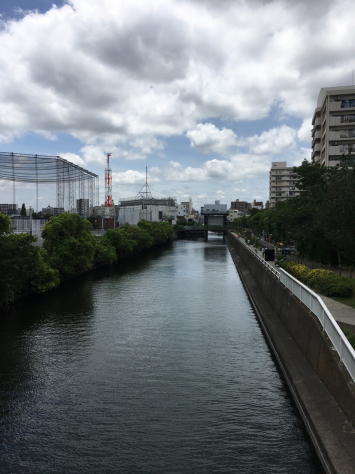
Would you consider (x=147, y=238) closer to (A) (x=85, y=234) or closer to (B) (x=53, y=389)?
(A) (x=85, y=234)

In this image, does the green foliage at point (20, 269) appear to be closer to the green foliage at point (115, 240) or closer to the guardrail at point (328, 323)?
the guardrail at point (328, 323)

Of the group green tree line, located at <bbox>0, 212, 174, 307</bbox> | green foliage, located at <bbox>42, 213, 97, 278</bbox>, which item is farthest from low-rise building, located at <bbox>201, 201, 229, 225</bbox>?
green foliage, located at <bbox>42, 213, 97, 278</bbox>

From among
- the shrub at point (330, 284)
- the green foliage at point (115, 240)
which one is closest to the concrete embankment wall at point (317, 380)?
the shrub at point (330, 284)

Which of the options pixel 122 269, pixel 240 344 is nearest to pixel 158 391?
pixel 240 344

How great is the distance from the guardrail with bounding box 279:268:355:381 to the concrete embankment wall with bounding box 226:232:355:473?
10.7 inches

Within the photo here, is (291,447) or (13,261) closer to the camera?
(291,447)

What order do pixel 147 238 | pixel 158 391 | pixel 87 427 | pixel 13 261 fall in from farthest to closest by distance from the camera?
1. pixel 147 238
2. pixel 13 261
3. pixel 158 391
4. pixel 87 427

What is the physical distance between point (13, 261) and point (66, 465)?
1734cm

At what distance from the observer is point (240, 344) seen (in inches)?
758

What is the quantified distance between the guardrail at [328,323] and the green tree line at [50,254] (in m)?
17.9

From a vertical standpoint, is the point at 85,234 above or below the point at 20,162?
below

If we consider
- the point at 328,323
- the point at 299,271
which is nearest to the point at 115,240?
the point at 299,271

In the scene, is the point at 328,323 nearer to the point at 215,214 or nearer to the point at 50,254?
the point at 50,254

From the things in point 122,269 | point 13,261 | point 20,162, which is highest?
point 20,162
